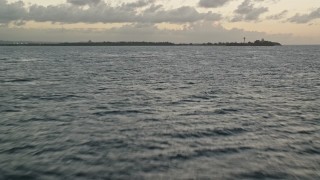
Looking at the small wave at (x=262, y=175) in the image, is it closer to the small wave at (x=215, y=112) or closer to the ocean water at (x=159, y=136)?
the ocean water at (x=159, y=136)

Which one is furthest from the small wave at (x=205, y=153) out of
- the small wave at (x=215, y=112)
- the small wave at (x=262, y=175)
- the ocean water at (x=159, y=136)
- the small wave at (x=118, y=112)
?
the small wave at (x=118, y=112)

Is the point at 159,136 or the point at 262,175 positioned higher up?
the point at 262,175

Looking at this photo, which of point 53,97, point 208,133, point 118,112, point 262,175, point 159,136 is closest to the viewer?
point 262,175

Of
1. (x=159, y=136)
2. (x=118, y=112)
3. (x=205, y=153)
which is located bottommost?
(x=118, y=112)

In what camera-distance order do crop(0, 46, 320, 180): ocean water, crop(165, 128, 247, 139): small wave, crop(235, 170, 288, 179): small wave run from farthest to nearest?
1. crop(165, 128, 247, 139): small wave
2. crop(0, 46, 320, 180): ocean water
3. crop(235, 170, 288, 179): small wave

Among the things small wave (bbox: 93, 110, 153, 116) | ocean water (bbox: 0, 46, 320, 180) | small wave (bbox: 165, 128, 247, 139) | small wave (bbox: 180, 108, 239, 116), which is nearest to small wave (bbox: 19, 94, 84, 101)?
ocean water (bbox: 0, 46, 320, 180)

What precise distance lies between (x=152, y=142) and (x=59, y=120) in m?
8.04

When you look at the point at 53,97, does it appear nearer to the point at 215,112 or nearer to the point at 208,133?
the point at 215,112

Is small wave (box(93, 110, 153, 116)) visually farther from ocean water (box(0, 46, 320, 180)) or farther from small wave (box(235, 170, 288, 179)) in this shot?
small wave (box(235, 170, 288, 179))

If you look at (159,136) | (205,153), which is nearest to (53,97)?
(159,136)

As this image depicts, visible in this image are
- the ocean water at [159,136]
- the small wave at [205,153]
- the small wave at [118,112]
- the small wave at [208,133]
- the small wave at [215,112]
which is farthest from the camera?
the small wave at [118,112]

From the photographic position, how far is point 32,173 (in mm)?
13141

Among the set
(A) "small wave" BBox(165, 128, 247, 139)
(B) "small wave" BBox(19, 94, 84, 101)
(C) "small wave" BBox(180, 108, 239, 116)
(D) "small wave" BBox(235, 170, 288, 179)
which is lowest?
(B) "small wave" BBox(19, 94, 84, 101)

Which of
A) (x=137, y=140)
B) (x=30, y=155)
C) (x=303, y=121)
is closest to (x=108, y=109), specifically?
(x=137, y=140)
